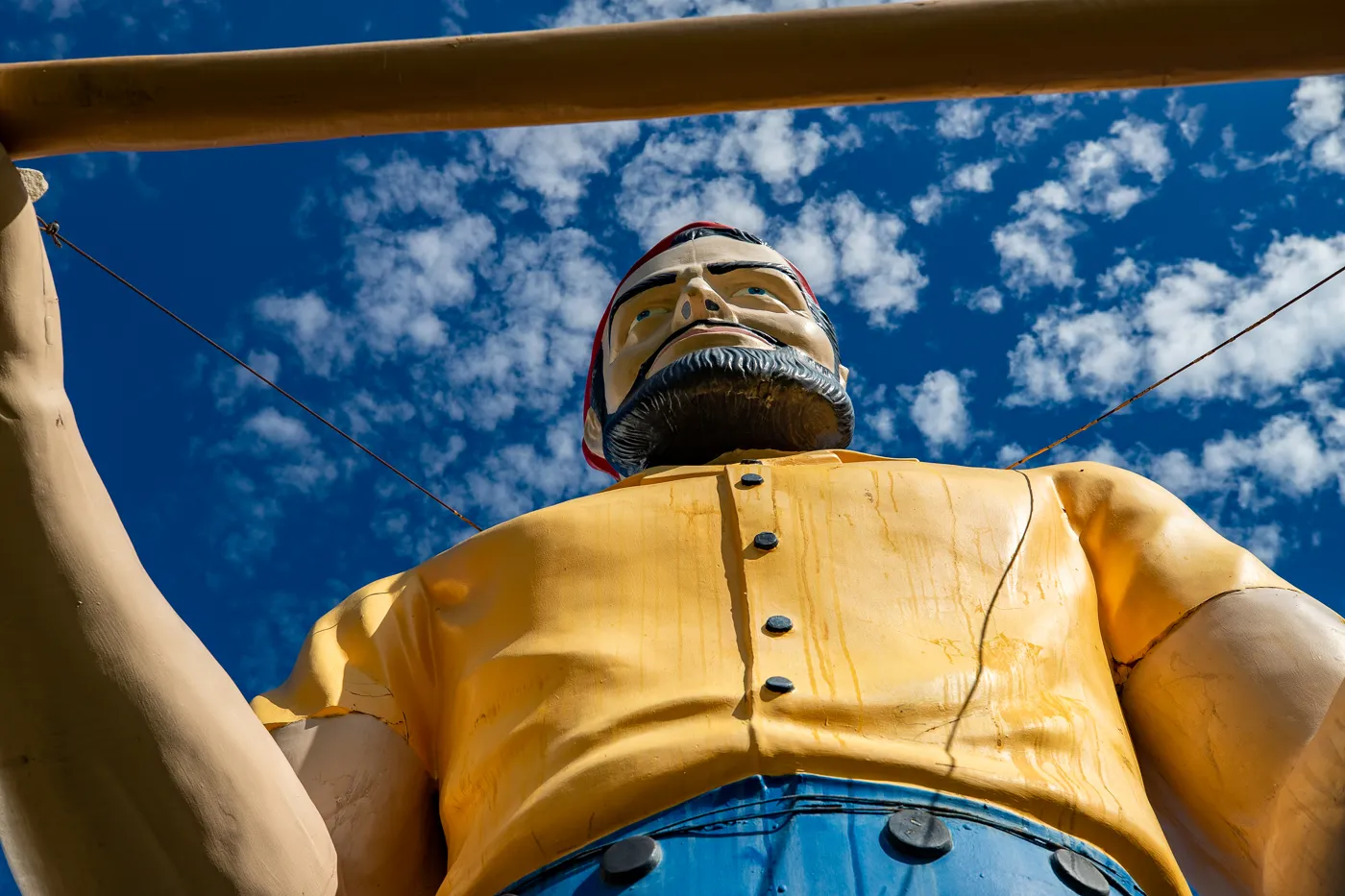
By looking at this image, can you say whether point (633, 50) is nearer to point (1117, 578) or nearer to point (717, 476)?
point (717, 476)

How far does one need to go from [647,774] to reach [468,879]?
1.48 ft

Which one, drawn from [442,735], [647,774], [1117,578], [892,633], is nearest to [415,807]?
[442,735]

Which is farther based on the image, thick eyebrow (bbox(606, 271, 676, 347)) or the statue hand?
thick eyebrow (bbox(606, 271, 676, 347))

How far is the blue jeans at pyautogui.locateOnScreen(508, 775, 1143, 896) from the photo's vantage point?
2.66 metres

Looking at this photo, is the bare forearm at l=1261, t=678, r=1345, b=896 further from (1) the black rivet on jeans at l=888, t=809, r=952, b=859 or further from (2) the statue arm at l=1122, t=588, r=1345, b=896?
Answer: (1) the black rivet on jeans at l=888, t=809, r=952, b=859

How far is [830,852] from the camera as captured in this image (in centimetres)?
270

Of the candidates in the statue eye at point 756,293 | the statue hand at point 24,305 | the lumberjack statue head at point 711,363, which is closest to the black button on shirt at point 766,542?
the lumberjack statue head at point 711,363

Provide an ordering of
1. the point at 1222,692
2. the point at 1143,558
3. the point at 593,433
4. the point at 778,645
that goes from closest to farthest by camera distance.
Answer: the point at 778,645 < the point at 1222,692 < the point at 1143,558 < the point at 593,433

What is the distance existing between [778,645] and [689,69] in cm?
122

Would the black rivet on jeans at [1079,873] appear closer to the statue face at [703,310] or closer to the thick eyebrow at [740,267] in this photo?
the statue face at [703,310]

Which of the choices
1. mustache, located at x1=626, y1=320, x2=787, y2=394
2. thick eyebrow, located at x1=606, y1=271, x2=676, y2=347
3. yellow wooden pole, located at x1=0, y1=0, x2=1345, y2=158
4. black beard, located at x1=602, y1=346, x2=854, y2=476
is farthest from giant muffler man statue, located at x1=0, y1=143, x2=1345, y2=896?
thick eyebrow, located at x1=606, y1=271, x2=676, y2=347

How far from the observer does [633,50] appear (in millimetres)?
2949

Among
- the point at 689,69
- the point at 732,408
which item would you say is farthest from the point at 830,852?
the point at 732,408

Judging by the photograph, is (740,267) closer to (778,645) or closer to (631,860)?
(778,645)
